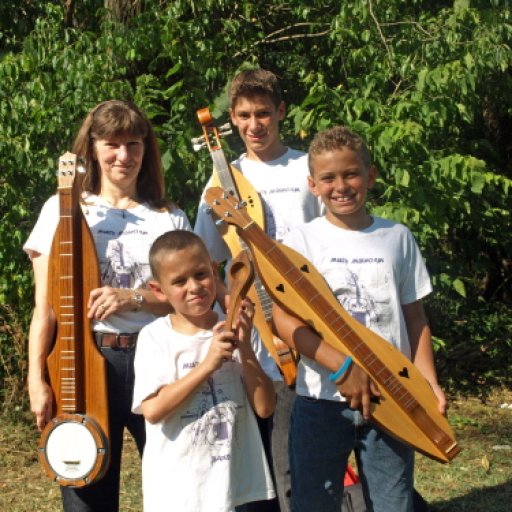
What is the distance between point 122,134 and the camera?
3.57 meters

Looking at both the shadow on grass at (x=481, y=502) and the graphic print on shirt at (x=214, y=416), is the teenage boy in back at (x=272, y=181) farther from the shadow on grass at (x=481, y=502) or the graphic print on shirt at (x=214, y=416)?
the shadow on grass at (x=481, y=502)

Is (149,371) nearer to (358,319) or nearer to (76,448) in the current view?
(76,448)

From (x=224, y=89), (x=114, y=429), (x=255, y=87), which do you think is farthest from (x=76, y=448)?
(x=224, y=89)

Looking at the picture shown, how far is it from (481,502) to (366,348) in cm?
253

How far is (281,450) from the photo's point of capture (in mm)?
4031

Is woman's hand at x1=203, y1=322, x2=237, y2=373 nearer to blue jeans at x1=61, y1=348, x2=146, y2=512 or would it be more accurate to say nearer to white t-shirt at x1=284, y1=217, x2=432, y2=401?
white t-shirt at x1=284, y1=217, x2=432, y2=401

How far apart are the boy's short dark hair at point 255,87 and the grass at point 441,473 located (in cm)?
236

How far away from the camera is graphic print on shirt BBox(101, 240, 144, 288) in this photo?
3.51m

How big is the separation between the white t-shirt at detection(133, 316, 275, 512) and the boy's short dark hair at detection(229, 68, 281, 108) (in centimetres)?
128

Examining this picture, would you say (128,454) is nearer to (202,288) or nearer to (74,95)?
(74,95)

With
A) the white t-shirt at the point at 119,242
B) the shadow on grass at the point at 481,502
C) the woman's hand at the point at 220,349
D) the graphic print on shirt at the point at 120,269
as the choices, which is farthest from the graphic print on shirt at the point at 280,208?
the shadow on grass at the point at 481,502

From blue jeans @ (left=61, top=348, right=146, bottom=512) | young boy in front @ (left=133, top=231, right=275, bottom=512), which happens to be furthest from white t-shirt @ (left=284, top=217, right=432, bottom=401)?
blue jeans @ (left=61, top=348, right=146, bottom=512)

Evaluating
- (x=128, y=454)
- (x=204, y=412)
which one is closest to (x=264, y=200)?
(x=204, y=412)

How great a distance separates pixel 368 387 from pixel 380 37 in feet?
13.5
